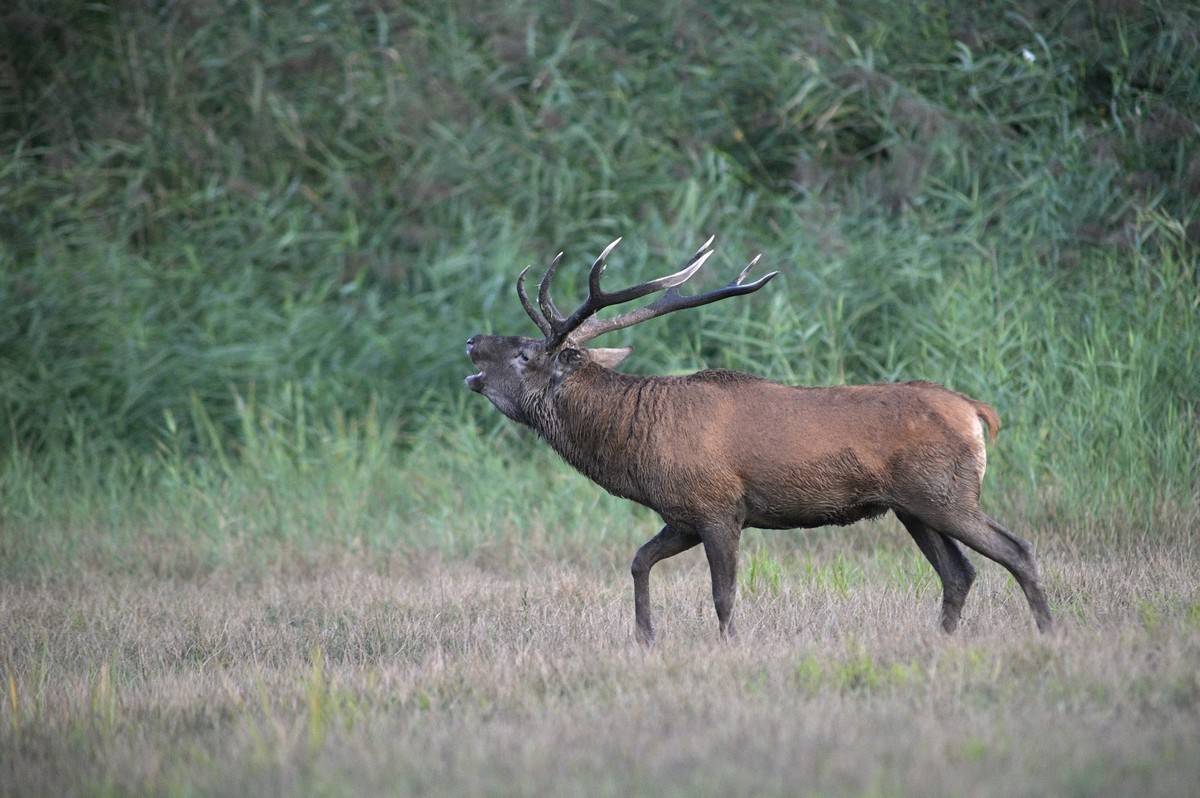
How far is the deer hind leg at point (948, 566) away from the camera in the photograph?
20.2ft

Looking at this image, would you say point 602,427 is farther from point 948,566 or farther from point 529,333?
point 529,333

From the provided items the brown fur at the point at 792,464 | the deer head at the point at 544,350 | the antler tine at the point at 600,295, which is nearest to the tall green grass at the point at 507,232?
the deer head at the point at 544,350

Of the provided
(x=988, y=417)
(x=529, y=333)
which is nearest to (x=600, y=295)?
(x=988, y=417)

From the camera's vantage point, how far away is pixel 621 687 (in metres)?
5.04

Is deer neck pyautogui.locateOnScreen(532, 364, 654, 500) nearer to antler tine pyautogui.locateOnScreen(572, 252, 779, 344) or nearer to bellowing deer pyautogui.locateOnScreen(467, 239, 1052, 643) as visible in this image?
bellowing deer pyautogui.locateOnScreen(467, 239, 1052, 643)

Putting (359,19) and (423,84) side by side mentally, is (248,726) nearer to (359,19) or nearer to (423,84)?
(423,84)

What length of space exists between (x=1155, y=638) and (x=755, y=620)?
184 centimetres

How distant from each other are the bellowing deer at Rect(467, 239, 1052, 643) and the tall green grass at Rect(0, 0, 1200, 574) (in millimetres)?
2397

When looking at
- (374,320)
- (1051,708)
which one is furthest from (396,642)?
(374,320)

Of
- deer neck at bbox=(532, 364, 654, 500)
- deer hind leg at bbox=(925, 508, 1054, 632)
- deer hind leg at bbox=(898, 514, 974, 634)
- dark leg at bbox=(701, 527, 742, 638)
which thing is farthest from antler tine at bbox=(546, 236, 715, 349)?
deer hind leg at bbox=(925, 508, 1054, 632)

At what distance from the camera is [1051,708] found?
4.46 m

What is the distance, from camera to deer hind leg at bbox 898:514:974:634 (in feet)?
20.2

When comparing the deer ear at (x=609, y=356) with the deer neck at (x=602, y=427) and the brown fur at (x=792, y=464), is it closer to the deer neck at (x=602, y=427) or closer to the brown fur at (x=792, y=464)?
the deer neck at (x=602, y=427)

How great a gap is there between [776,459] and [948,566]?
3.34 feet
